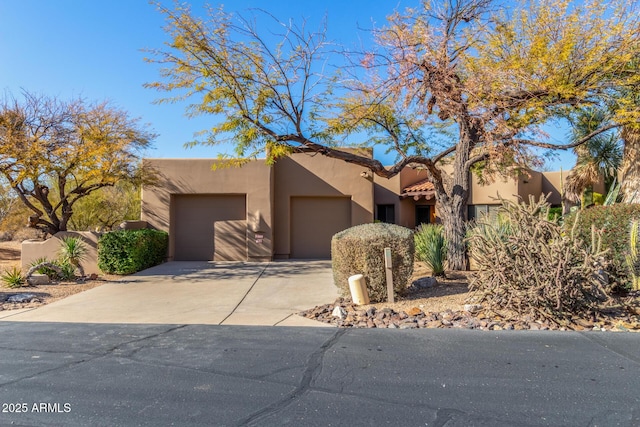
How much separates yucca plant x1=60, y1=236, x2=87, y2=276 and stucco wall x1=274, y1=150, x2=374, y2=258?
6597mm

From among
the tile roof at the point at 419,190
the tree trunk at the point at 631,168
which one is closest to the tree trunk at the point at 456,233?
the tree trunk at the point at 631,168

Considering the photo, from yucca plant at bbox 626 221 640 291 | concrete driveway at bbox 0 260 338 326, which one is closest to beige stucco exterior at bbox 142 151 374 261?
concrete driveway at bbox 0 260 338 326

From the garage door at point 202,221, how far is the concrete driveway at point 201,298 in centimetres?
255

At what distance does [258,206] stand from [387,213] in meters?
6.51

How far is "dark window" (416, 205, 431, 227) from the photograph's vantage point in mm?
19969

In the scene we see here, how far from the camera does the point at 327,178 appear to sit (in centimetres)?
1667

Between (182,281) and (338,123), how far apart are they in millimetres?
6064

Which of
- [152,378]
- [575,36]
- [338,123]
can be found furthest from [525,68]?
[152,378]

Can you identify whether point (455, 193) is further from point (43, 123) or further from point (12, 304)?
Result: point (43, 123)

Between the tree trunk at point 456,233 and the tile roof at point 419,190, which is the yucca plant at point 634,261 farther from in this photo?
the tile roof at point 419,190

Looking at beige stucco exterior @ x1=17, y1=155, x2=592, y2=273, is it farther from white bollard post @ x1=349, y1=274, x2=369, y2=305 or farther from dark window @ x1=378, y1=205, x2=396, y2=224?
white bollard post @ x1=349, y1=274, x2=369, y2=305

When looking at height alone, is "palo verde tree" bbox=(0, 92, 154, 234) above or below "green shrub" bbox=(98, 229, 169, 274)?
above

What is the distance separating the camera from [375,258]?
8.49m

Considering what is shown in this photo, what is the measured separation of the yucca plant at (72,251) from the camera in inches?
474
